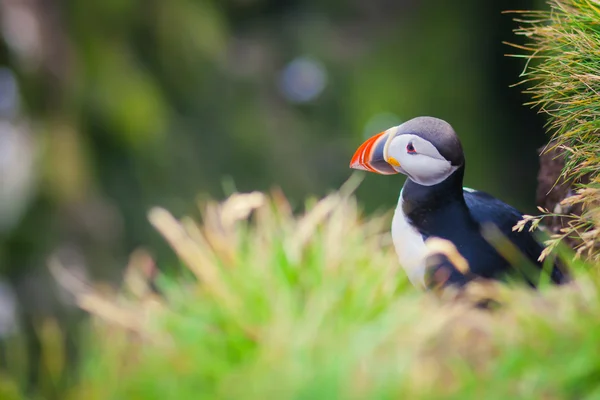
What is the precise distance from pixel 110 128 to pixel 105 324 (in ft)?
15.0

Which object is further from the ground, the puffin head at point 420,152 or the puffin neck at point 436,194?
the puffin head at point 420,152

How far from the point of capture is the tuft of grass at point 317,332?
50.4 inches

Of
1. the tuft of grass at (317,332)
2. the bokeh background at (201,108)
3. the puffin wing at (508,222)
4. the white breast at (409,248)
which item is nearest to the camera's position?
the tuft of grass at (317,332)

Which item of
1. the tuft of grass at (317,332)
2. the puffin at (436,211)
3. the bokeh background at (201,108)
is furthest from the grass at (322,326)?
the bokeh background at (201,108)

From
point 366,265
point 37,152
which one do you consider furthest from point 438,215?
point 37,152

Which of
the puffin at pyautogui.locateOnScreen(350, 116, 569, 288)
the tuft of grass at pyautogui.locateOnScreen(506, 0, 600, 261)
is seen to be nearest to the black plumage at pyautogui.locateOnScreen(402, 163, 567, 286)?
the puffin at pyautogui.locateOnScreen(350, 116, 569, 288)

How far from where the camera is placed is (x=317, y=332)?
1.39 m

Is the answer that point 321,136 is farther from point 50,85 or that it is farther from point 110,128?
point 50,85

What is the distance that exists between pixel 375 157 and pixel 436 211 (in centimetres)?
19

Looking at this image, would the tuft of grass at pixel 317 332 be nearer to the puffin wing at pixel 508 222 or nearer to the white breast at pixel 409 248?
the white breast at pixel 409 248

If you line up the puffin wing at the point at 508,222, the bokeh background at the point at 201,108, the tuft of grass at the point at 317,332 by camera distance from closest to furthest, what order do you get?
the tuft of grass at the point at 317,332 → the puffin wing at the point at 508,222 → the bokeh background at the point at 201,108

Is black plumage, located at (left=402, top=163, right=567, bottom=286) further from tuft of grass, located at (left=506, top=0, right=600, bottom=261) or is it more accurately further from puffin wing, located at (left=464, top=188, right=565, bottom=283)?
tuft of grass, located at (left=506, top=0, right=600, bottom=261)

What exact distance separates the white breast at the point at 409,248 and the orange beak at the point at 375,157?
12 cm

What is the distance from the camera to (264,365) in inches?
51.5
